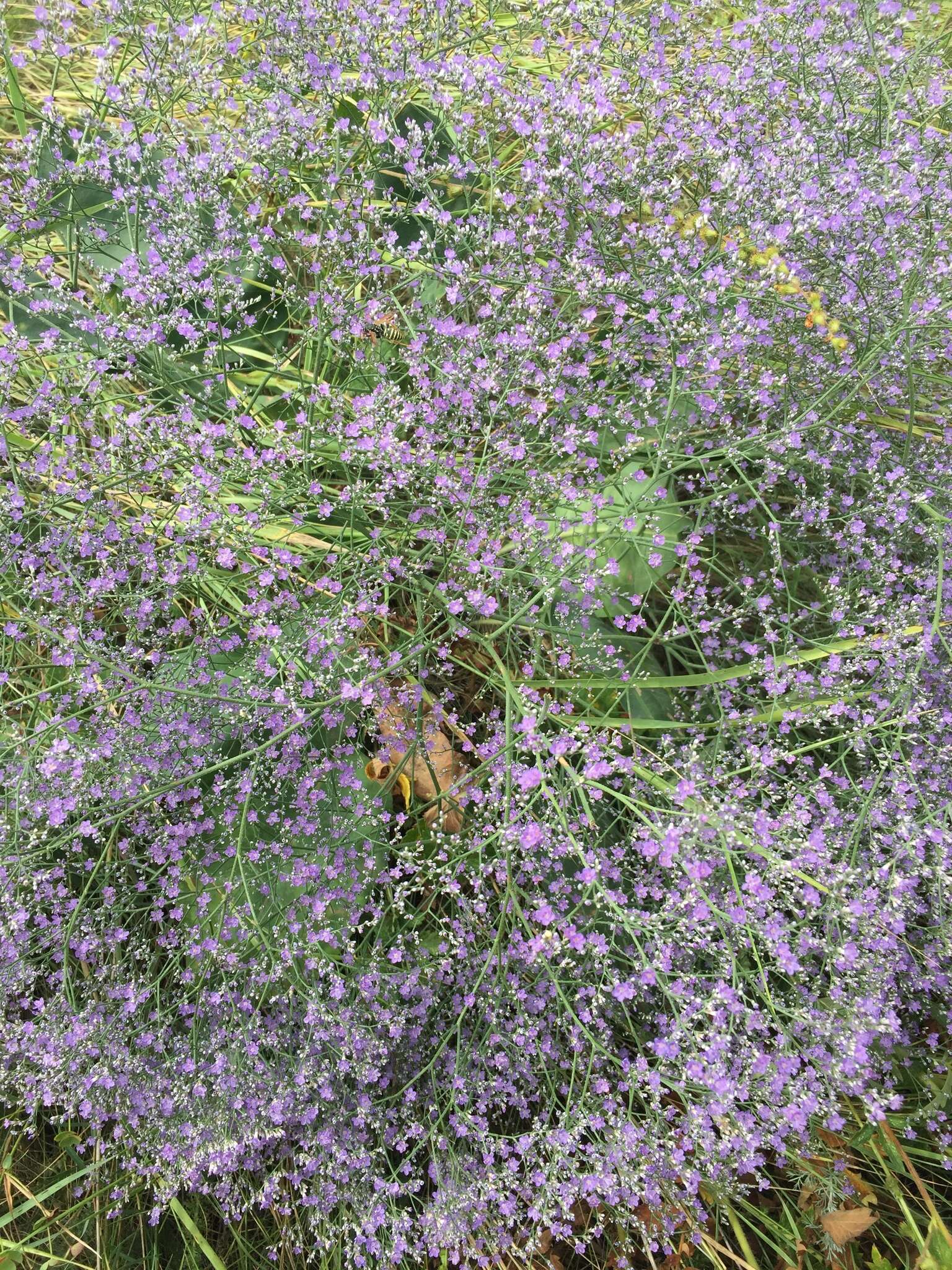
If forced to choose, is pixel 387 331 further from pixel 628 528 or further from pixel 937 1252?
pixel 937 1252

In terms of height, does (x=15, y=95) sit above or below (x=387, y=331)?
above

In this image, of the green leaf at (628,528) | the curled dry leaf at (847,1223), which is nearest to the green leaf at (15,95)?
the green leaf at (628,528)

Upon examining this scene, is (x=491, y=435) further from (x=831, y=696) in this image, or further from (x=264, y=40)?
(x=264, y=40)

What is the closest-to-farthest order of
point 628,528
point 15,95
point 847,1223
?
point 628,528, point 847,1223, point 15,95

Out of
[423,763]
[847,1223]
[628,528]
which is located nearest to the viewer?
[628,528]

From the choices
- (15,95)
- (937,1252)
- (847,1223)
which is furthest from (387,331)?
(937,1252)

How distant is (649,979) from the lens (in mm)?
2299

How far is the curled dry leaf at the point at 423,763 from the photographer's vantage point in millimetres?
2877

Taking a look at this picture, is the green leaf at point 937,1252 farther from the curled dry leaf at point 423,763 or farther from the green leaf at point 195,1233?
the green leaf at point 195,1233

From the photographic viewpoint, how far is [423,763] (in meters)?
3.29

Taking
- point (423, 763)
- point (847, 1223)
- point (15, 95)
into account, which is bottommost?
point (847, 1223)

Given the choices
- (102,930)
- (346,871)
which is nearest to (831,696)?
→ (346,871)

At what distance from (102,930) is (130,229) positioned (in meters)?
2.51

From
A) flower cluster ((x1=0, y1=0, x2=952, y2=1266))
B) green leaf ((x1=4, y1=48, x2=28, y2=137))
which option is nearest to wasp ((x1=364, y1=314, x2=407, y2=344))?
flower cluster ((x1=0, y1=0, x2=952, y2=1266))
